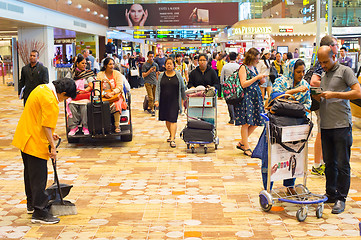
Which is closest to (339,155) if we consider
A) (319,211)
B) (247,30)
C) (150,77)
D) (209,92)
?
(319,211)

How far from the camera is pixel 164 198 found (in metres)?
5.68

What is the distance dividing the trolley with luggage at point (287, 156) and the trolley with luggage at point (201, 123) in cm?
316

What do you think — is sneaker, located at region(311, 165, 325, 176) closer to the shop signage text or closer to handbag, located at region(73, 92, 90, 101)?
handbag, located at region(73, 92, 90, 101)

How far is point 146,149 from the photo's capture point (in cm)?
875

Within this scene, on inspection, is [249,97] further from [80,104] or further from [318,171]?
[80,104]

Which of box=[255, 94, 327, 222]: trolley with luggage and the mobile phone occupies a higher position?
the mobile phone

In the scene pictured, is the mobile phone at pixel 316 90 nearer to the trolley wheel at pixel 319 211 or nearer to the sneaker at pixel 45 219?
the trolley wheel at pixel 319 211

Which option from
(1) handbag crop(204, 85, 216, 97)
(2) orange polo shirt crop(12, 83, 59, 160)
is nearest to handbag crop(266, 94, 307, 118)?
(2) orange polo shirt crop(12, 83, 59, 160)

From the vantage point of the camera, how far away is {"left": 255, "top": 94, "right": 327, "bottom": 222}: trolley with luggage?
4945 millimetres

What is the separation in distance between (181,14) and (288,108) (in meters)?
26.7

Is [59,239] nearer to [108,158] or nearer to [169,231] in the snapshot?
[169,231]

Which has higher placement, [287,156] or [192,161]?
[287,156]

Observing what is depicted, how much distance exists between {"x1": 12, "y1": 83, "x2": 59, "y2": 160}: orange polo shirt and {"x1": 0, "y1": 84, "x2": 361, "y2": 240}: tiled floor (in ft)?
A: 2.48

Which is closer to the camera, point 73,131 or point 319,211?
point 319,211
